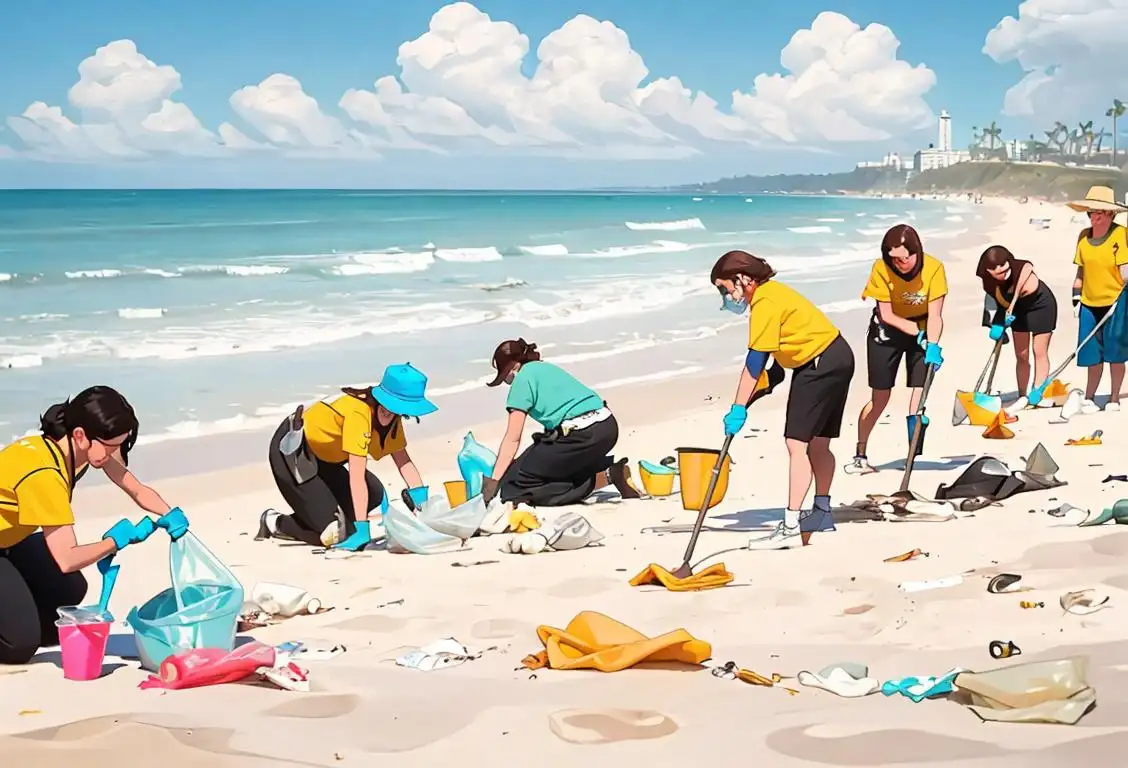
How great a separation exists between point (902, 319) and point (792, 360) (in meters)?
1.82

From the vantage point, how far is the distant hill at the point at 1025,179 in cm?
11500

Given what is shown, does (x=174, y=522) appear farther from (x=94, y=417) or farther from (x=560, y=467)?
→ (x=560, y=467)

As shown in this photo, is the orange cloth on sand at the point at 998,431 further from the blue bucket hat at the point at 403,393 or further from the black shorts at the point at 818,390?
the blue bucket hat at the point at 403,393

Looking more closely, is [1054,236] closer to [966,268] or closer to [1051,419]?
[966,268]

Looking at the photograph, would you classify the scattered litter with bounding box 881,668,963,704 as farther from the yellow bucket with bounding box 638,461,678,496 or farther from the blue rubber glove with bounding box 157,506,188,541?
the yellow bucket with bounding box 638,461,678,496

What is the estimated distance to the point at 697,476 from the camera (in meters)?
6.74

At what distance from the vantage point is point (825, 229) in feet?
169

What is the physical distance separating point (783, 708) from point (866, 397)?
24.1ft

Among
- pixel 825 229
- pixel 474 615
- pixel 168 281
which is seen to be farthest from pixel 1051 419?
pixel 825 229

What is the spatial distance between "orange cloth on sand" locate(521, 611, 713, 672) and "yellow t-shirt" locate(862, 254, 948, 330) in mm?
3568

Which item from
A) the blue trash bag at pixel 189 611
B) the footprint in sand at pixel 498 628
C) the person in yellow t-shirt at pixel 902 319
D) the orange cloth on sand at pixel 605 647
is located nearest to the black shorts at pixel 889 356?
the person in yellow t-shirt at pixel 902 319

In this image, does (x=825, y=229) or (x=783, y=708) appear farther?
(x=825, y=229)

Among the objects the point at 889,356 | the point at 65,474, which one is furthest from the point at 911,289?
the point at 65,474

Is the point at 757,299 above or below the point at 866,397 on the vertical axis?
above
